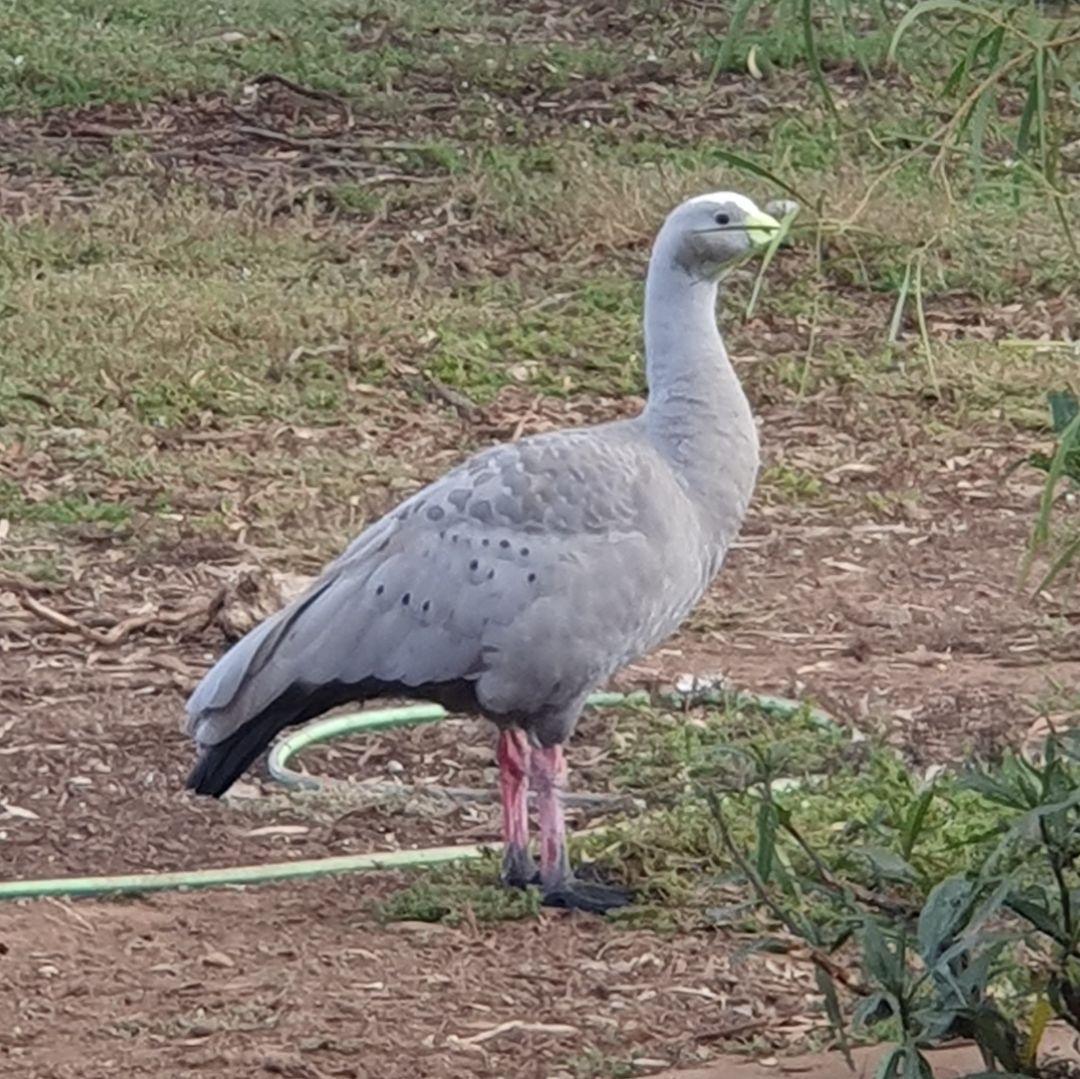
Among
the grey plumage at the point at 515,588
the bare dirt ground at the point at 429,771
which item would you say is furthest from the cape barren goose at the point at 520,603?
the bare dirt ground at the point at 429,771

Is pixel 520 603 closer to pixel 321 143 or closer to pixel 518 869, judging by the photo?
pixel 518 869

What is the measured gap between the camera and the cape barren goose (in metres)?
5.03

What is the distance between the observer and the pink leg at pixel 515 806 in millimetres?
5016

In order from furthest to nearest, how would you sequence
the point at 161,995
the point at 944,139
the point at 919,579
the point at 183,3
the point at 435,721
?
the point at 183,3
the point at 919,579
the point at 435,721
the point at 161,995
the point at 944,139

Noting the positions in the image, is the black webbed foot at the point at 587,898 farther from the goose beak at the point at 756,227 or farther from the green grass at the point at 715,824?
the goose beak at the point at 756,227

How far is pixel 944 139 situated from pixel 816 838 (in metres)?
2.37

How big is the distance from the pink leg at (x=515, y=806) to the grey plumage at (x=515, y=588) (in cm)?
6

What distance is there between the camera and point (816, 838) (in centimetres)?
504

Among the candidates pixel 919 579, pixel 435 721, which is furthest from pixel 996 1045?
pixel 919 579

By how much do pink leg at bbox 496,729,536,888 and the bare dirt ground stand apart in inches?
5.2

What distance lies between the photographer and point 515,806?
5082 mm

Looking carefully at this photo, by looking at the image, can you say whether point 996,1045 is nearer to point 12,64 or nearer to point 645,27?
point 12,64

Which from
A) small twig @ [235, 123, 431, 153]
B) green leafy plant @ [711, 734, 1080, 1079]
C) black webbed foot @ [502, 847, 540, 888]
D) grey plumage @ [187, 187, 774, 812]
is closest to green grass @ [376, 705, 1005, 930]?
black webbed foot @ [502, 847, 540, 888]

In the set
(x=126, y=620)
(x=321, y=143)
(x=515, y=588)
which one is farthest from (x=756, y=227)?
(x=321, y=143)
